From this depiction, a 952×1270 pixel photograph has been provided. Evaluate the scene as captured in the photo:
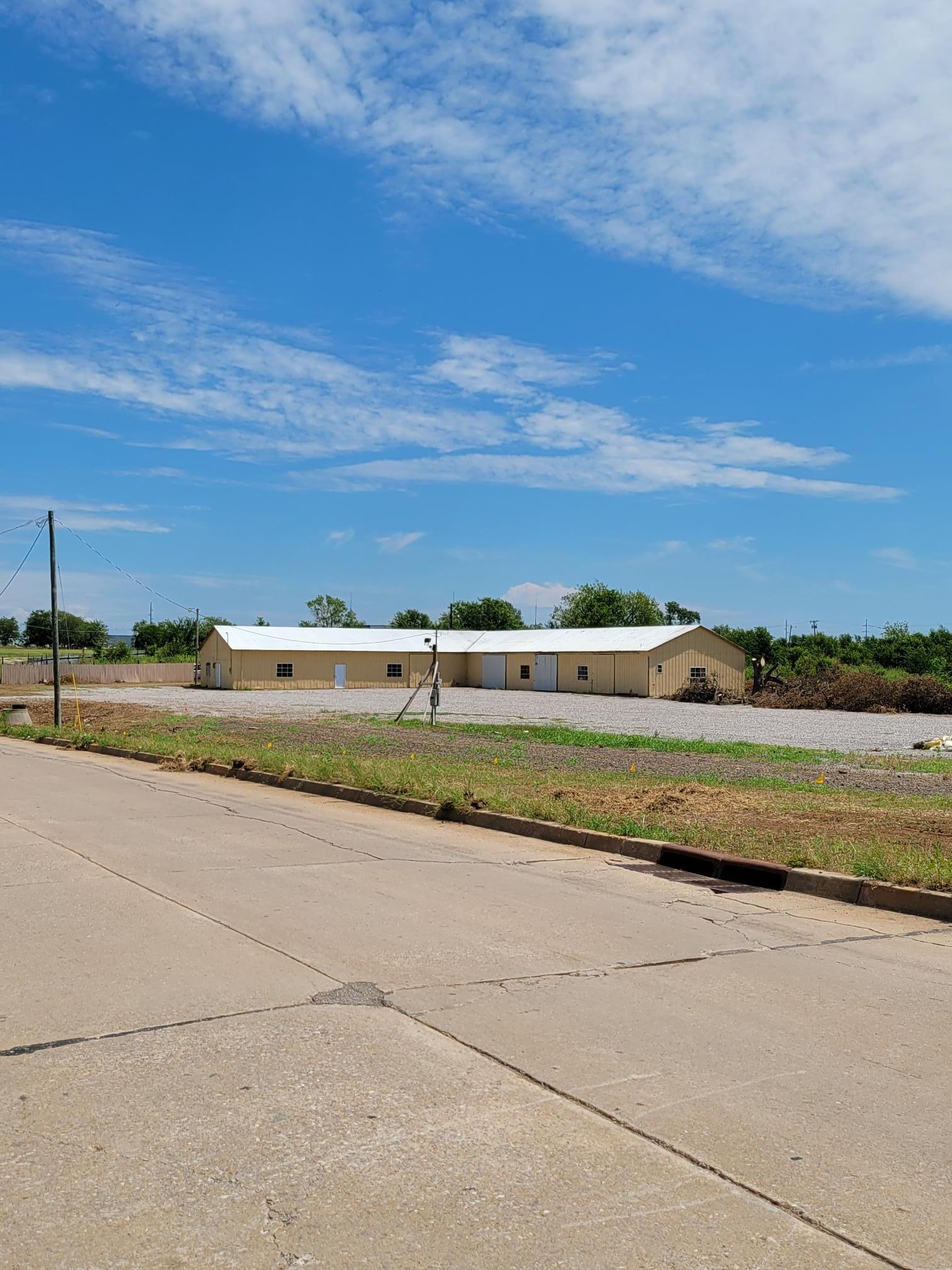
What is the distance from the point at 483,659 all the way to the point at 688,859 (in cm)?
6430

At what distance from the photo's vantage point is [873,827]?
41.2ft

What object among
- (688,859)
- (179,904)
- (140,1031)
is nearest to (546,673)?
(688,859)

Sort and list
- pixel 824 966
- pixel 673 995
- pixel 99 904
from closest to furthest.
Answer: pixel 673 995
pixel 824 966
pixel 99 904

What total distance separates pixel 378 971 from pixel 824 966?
9.29 feet

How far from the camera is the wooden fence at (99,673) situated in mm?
77562

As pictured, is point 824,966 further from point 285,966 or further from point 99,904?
point 99,904

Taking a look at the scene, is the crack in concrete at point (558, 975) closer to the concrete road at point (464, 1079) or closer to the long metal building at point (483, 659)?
the concrete road at point (464, 1079)

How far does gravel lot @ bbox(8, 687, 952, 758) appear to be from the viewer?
109ft

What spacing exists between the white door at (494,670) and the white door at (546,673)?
3636mm

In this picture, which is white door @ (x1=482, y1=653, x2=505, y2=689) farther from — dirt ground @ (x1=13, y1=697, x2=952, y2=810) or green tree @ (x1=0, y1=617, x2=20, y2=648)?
green tree @ (x1=0, y1=617, x2=20, y2=648)

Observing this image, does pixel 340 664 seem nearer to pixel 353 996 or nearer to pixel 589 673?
pixel 589 673

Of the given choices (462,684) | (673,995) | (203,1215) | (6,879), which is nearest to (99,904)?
(6,879)

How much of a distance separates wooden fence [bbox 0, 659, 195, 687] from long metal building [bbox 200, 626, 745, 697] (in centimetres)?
705

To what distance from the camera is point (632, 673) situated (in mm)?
63125
